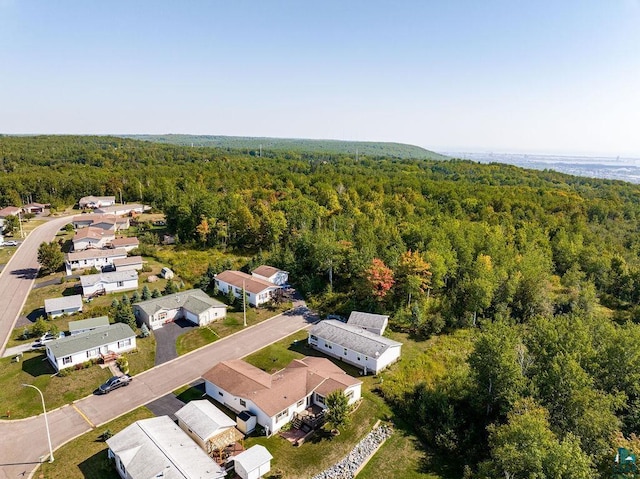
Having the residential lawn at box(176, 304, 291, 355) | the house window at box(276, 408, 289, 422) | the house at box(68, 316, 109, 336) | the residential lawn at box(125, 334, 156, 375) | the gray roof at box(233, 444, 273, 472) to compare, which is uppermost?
the house at box(68, 316, 109, 336)

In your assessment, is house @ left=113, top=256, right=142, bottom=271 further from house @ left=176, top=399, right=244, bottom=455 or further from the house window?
the house window

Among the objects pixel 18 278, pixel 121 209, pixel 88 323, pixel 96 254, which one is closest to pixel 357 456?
pixel 88 323

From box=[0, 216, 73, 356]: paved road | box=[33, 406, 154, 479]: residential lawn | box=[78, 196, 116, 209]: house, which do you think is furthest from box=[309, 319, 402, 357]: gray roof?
box=[78, 196, 116, 209]: house

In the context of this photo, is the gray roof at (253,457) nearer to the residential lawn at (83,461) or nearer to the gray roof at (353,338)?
the residential lawn at (83,461)

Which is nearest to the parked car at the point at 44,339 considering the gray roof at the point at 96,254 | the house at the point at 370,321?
the gray roof at the point at 96,254

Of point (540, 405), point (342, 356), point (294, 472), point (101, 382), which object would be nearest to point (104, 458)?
point (101, 382)
